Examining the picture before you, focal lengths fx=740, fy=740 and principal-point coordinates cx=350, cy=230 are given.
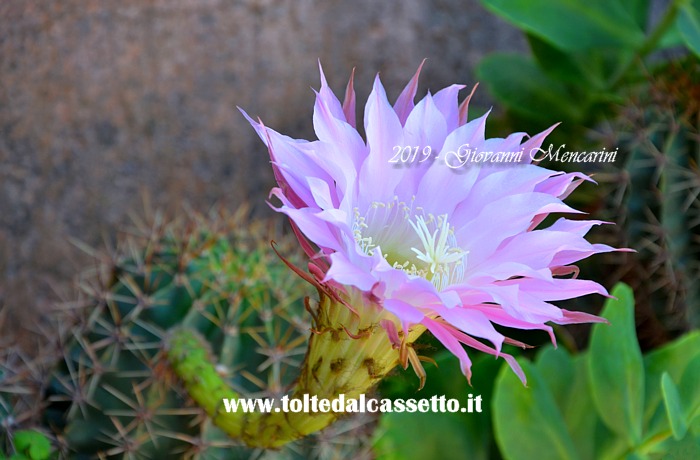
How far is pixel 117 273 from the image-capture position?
2.07 feet

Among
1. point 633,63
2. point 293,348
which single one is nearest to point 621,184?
point 633,63

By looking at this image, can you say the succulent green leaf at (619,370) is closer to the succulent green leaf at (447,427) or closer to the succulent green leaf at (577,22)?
the succulent green leaf at (447,427)

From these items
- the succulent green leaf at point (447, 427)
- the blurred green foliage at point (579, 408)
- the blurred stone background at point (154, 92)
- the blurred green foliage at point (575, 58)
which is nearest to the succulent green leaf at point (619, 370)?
the blurred green foliage at point (579, 408)

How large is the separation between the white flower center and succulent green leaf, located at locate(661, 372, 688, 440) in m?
0.15

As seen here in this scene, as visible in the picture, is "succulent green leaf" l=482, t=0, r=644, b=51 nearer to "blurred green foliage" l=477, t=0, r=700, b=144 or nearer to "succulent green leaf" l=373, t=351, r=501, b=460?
"blurred green foliage" l=477, t=0, r=700, b=144

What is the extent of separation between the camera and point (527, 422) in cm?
57

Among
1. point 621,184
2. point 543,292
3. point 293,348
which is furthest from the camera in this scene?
Result: point 621,184

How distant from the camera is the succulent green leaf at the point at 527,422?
57cm

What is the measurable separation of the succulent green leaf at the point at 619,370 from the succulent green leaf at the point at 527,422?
5 centimetres

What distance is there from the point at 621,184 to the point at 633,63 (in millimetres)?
164

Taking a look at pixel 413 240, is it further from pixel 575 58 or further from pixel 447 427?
pixel 575 58

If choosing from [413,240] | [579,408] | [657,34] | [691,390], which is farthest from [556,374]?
[657,34]

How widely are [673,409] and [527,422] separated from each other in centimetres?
18

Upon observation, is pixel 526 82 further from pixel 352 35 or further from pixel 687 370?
pixel 687 370
